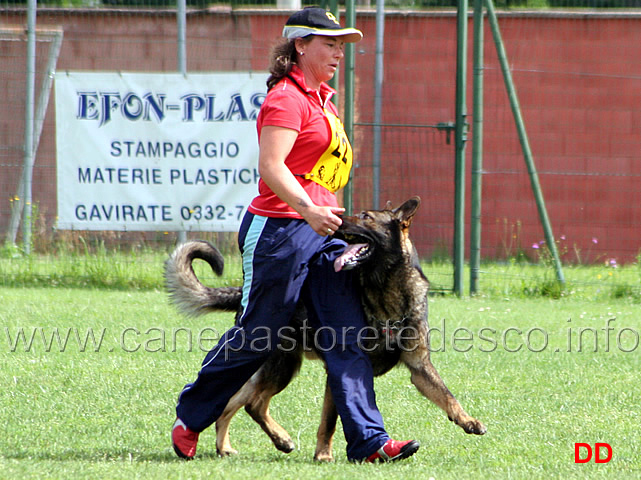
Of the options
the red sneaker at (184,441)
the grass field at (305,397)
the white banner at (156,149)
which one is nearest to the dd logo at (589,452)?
the grass field at (305,397)

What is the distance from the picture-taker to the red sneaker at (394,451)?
3580mm

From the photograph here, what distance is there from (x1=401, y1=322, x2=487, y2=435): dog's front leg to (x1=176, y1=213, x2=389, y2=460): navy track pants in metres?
0.22

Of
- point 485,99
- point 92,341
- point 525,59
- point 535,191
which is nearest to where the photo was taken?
point 92,341

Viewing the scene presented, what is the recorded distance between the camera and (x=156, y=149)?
9234 mm

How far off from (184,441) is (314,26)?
75.9 inches

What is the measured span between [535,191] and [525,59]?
3.68 meters

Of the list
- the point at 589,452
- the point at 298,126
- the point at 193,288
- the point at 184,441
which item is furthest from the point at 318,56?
the point at 589,452

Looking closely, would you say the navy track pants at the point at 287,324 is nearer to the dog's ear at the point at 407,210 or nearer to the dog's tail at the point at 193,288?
the dog's ear at the point at 407,210

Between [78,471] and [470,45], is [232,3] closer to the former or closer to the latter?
[470,45]

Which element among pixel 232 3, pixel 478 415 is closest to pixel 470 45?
pixel 232 3

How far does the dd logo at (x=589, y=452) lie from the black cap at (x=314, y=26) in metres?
2.11

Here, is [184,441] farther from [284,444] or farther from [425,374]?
[425,374]

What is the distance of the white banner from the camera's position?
30.1ft

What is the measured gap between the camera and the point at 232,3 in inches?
460
